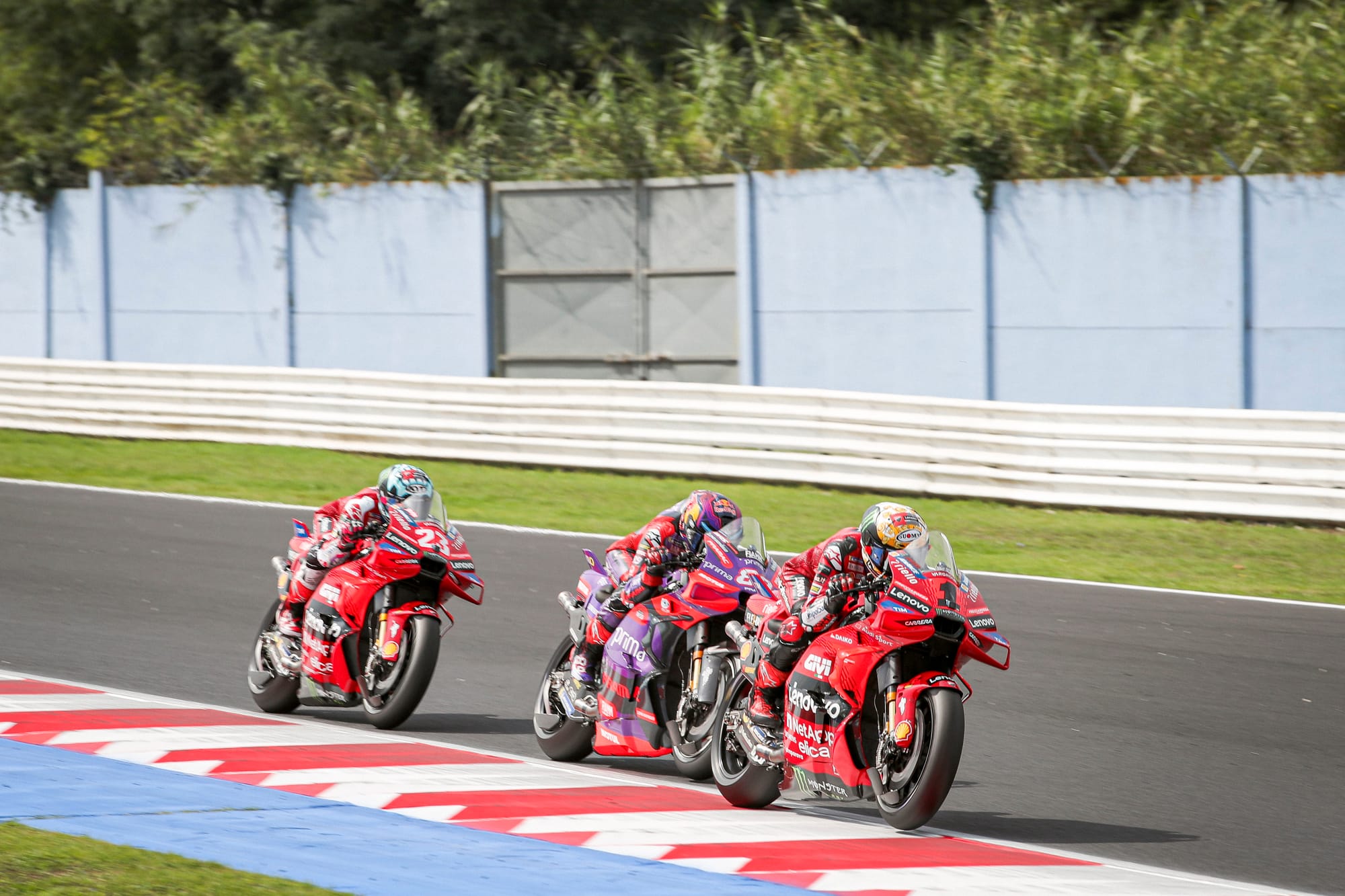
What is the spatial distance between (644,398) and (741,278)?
8.45 ft

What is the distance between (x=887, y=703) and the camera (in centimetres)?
684

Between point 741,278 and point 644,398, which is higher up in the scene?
point 741,278

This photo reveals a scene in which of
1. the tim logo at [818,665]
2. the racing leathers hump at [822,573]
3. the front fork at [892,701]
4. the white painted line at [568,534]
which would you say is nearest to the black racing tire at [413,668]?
the racing leathers hump at [822,573]

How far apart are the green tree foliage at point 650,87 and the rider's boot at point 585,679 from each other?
38.8 feet

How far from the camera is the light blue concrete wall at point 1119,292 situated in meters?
17.5

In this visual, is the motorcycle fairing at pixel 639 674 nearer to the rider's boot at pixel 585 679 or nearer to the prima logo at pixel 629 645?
the prima logo at pixel 629 645

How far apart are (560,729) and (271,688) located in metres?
1.88

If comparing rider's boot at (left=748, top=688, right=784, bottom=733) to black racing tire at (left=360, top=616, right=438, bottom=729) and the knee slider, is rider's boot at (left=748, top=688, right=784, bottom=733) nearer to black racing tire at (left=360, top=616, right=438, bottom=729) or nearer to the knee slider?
the knee slider

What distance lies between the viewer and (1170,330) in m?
17.7

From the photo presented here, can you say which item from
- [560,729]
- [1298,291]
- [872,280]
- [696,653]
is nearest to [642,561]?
[696,653]

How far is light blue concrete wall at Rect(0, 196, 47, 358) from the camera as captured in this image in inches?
1050

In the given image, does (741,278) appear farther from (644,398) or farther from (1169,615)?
(1169,615)

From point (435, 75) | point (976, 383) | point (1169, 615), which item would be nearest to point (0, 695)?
point (1169, 615)

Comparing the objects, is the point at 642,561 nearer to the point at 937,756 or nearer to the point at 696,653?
the point at 696,653
